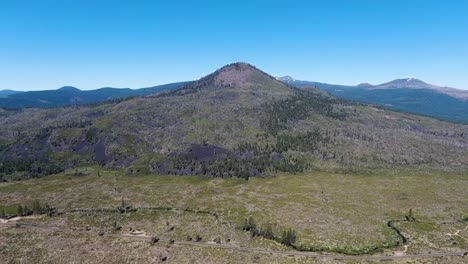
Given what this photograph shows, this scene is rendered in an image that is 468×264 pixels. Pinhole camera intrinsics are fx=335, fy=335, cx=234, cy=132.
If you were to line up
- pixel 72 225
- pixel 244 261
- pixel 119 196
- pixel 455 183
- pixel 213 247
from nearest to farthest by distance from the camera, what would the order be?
pixel 244 261 < pixel 213 247 < pixel 72 225 < pixel 119 196 < pixel 455 183

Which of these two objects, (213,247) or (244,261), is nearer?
(244,261)

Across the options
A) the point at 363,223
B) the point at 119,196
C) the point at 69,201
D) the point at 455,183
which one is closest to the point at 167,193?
the point at 119,196

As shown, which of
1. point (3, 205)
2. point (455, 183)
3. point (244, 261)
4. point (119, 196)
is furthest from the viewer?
point (455, 183)

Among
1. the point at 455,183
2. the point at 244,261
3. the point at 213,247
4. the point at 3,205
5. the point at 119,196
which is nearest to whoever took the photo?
the point at 244,261

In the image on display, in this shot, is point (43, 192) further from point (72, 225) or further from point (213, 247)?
point (213, 247)

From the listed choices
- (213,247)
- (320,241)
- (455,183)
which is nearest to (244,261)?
(213,247)

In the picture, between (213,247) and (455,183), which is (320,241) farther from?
(455,183)
